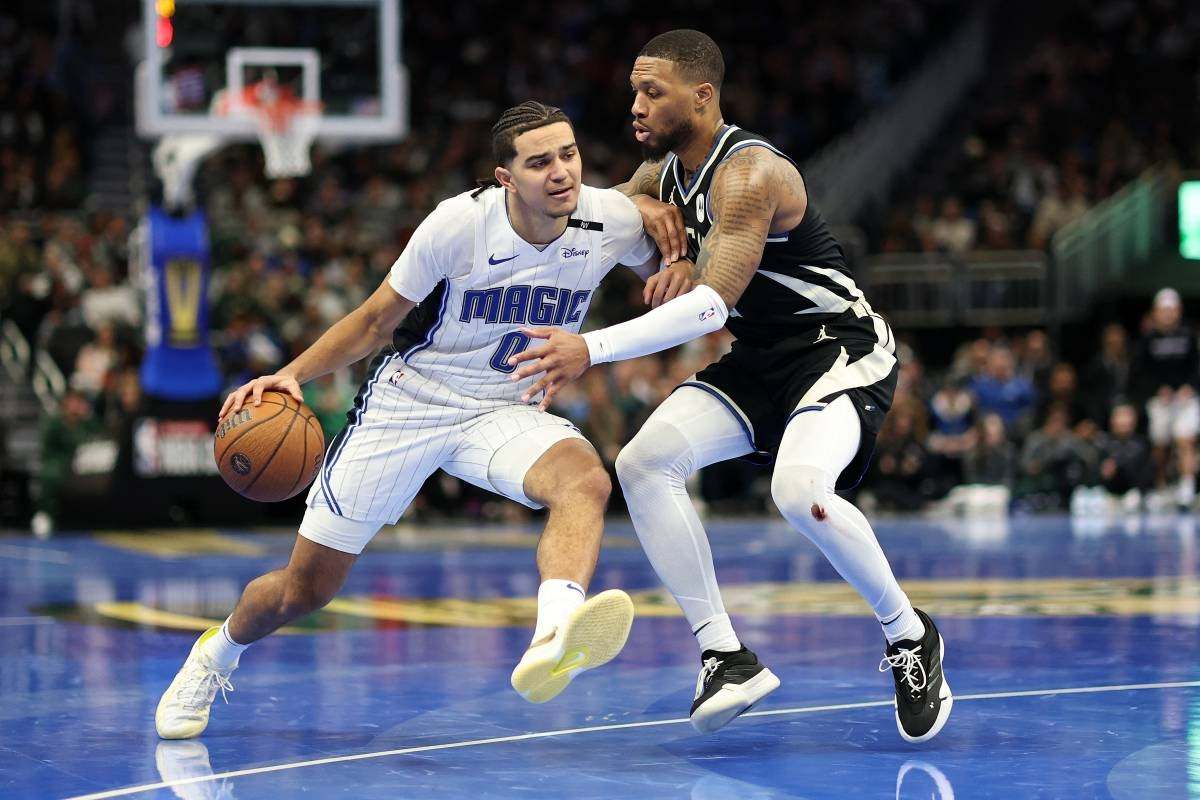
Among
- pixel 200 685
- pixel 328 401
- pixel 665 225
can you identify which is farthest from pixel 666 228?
pixel 328 401

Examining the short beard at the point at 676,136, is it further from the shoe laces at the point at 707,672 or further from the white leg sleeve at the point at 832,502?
the shoe laces at the point at 707,672

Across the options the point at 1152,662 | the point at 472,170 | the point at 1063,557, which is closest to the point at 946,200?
the point at 472,170

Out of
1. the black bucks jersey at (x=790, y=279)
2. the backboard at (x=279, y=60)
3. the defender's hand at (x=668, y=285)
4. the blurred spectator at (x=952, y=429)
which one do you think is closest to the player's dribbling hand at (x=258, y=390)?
the defender's hand at (x=668, y=285)

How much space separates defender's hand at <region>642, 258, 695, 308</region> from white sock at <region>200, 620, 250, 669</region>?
1.91m

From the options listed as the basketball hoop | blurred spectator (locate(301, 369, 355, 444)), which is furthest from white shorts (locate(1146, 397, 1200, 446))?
the basketball hoop

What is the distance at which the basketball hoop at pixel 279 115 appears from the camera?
16.1 meters

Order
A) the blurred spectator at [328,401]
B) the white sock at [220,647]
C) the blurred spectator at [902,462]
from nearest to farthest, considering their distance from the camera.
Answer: the white sock at [220,647]
the blurred spectator at [328,401]
the blurred spectator at [902,462]

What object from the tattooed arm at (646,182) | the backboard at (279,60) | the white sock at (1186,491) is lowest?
the white sock at (1186,491)

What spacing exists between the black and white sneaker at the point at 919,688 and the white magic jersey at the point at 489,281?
1.64 metres

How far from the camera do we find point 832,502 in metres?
5.48

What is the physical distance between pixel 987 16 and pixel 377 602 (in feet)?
68.6

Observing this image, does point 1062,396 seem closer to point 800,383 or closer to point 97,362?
point 97,362

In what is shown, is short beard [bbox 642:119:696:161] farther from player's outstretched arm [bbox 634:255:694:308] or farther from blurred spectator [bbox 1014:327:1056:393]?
blurred spectator [bbox 1014:327:1056:393]

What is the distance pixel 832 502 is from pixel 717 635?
0.68 metres
